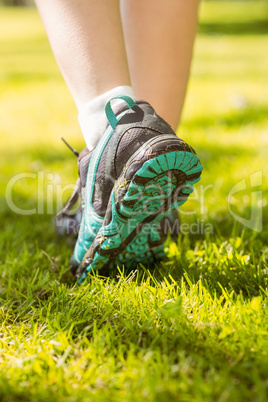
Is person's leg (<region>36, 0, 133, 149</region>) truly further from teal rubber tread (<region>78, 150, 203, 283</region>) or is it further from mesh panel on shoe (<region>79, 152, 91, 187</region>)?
teal rubber tread (<region>78, 150, 203, 283</region>)

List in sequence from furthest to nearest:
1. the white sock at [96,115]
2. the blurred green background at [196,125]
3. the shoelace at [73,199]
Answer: the blurred green background at [196,125] → the shoelace at [73,199] → the white sock at [96,115]

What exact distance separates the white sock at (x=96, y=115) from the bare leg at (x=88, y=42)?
0.6 inches

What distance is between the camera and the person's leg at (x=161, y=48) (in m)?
1.43

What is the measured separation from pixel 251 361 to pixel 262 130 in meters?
2.29

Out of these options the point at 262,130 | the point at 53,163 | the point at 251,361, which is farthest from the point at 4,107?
the point at 251,361

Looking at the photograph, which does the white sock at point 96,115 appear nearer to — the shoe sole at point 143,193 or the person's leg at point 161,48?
the shoe sole at point 143,193

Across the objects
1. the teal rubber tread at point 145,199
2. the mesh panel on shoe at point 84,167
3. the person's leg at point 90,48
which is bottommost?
the teal rubber tread at point 145,199

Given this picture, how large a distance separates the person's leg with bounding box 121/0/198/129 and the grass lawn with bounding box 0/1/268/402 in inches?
18.6

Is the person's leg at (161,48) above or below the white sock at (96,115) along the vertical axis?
above

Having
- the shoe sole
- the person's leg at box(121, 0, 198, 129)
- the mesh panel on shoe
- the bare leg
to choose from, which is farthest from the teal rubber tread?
the person's leg at box(121, 0, 198, 129)

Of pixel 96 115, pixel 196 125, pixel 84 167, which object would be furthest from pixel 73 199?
pixel 196 125

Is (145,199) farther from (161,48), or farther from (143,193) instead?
(161,48)

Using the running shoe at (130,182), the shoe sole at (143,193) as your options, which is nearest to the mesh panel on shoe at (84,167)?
the running shoe at (130,182)

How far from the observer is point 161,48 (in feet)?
4.77
